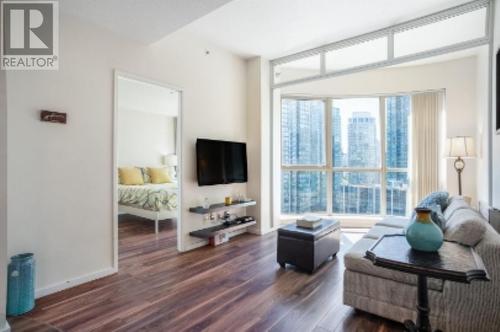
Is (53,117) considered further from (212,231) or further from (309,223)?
(309,223)

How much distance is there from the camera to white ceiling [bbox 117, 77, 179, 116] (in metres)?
5.10

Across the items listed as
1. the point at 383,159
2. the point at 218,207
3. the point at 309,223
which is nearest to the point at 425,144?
the point at 383,159

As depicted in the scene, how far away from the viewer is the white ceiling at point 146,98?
201 inches

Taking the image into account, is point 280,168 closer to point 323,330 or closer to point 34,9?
point 323,330

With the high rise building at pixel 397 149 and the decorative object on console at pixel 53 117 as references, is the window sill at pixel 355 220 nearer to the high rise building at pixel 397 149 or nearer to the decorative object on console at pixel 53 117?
the high rise building at pixel 397 149

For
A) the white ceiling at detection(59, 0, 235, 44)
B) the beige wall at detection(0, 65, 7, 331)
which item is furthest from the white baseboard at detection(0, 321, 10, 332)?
the white ceiling at detection(59, 0, 235, 44)

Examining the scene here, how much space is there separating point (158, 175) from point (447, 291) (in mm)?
6122

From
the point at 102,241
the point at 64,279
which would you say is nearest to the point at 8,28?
the point at 102,241

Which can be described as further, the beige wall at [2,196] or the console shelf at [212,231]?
the console shelf at [212,231]

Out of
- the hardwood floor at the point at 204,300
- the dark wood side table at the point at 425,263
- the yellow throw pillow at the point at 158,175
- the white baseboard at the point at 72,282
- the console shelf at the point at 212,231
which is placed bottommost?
the hardwood floor at the point at 204,300

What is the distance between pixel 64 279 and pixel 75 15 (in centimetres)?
263

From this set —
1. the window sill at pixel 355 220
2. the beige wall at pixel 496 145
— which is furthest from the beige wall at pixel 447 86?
the beige wall at pixel 496 145

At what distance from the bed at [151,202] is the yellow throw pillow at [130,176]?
73cm

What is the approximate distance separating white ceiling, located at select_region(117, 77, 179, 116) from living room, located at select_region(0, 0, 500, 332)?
147cm
